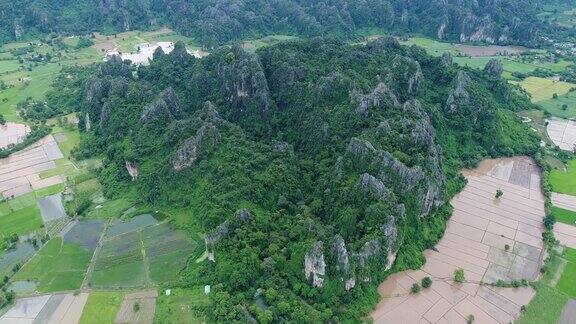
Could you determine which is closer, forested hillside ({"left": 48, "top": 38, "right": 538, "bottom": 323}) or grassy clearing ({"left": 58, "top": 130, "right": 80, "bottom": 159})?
forested hillside ({"left": 48, "top": 38, "right": 538, "bottom": 323})

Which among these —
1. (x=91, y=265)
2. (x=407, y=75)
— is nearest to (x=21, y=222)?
(x=91, y=265)

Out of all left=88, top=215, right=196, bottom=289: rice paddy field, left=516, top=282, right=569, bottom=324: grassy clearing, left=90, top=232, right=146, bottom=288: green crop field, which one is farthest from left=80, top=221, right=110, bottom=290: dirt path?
left=516, top=282, right=569, bottom=324: grassy clearing

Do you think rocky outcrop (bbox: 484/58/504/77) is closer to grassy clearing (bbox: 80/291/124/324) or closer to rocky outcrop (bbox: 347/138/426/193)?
rocky outcrop (bbox: 347/138/426/193)

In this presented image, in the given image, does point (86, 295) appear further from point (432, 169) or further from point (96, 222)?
point (432, 169)

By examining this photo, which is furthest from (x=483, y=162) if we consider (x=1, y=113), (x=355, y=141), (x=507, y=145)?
(x=1, y=113)

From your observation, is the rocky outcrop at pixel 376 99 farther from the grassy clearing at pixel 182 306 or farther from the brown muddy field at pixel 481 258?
the grassy clearing at pixel 182 306

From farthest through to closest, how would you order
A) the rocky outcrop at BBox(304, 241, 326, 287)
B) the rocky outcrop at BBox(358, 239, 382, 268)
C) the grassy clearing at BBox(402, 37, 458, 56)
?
the grassy clearing at BBox(402, 37, 458, 56) → the rocky outcrop at BBox(358, 239, 382, 268) → the rocky outcrop at BBox(304, 241, 326, 287)

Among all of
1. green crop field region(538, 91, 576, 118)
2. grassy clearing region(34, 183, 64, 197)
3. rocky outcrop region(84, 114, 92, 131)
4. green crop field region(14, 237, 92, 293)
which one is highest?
rocky outcrop region(84, 114, 92, 131)

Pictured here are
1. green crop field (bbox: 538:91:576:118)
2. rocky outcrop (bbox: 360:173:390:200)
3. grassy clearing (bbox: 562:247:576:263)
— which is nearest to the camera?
rocky outcrop (bbox: 360:173:390:200)

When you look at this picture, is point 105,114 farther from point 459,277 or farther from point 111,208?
point 459,277
